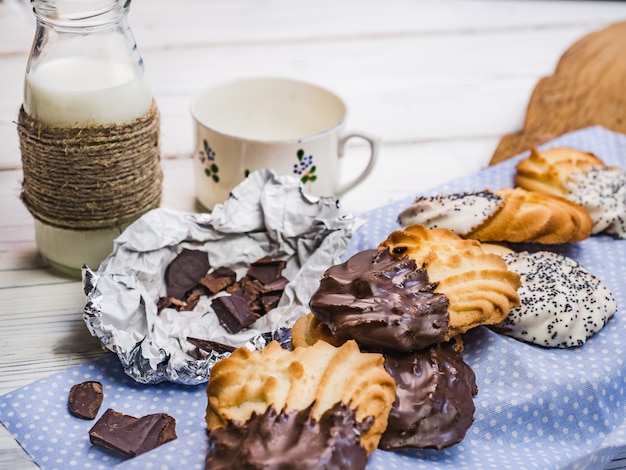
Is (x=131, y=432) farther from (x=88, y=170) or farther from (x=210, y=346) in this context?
(x=88, y=170)

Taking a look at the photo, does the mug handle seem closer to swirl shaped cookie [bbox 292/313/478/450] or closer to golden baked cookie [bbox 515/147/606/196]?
golden baked cookie [bbox 515/147/606/196]

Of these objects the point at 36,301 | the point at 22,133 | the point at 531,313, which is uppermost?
the point at 22,133

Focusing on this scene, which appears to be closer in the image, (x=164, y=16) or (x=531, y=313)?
(x=531, y=313)

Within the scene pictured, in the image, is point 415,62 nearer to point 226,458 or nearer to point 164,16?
point 164,16

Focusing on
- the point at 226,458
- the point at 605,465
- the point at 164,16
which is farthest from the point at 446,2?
the point at 226,458

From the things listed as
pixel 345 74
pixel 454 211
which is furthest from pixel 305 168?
pixel 345 74

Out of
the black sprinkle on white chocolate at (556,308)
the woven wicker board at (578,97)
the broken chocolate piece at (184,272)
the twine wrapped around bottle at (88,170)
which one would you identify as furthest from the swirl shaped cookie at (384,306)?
the woven wicker board at (578,97)
